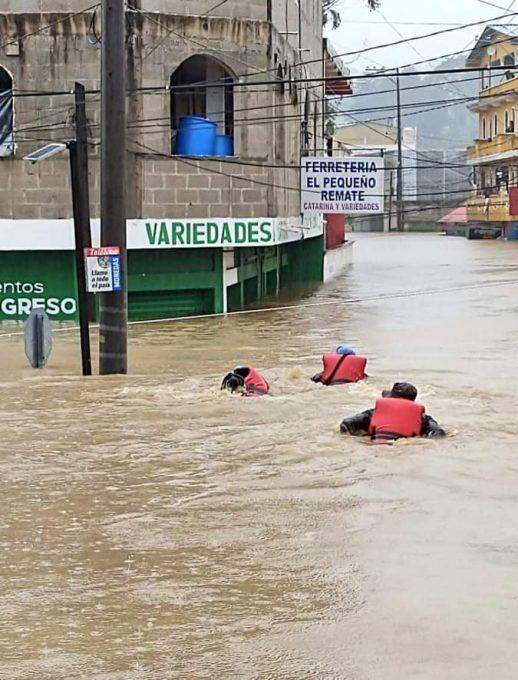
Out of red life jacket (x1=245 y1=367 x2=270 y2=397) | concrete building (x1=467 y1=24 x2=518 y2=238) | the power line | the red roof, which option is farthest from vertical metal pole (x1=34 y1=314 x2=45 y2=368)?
the red roof

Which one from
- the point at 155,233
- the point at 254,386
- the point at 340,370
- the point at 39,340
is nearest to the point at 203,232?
the point at 155,233

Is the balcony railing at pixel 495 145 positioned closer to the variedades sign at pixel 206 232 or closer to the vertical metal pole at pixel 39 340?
the variedades sign at pixel 206 232

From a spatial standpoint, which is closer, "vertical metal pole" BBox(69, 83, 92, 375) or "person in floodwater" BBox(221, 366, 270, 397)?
"person in floodwater" BBox(221, 366, 270, 397)

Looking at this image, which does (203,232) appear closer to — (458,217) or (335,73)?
(335,73)

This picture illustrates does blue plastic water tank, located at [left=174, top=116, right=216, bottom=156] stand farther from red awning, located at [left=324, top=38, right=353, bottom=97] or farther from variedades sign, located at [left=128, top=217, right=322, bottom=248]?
red awning, located at [left=324, top=38, right=353, bottom=97]

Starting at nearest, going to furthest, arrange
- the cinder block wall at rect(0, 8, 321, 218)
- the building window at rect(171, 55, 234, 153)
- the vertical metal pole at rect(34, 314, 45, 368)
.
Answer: the vertical metal pole at rect(34, 314, 45, 368) → the cinder block wall at rect(0, 8, 321, 218) → the building window at rect(171, 55, 234, 153)

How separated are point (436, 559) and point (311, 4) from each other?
30297mm

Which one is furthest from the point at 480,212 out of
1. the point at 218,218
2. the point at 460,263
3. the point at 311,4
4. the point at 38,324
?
the point at 38,324

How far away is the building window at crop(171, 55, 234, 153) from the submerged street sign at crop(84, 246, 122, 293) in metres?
10.4

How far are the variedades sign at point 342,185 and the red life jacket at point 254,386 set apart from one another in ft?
41.4

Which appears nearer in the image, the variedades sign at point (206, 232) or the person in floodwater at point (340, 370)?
the person in floodwater at point (340, 370)

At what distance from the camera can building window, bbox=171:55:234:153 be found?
26.6m

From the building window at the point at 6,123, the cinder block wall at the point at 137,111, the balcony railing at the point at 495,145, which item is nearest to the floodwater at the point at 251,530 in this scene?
the cinder block wall at the point at 137,111

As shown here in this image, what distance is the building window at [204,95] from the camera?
26625mm
